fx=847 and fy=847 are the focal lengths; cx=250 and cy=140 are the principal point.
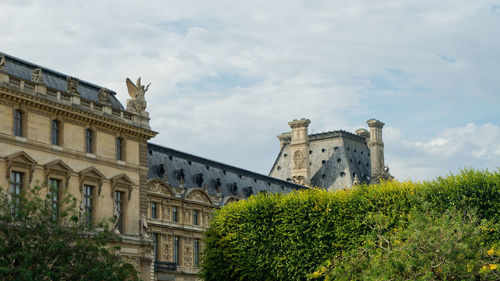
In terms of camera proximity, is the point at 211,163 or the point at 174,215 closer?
the point at 174,215

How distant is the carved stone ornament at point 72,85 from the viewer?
172 ft

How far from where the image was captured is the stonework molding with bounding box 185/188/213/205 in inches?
3059

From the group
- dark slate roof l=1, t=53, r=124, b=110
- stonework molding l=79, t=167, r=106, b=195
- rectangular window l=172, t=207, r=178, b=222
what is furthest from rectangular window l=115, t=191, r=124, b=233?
rectangular window l=172, t=207, r=178, b=222

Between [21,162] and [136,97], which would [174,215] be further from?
[21,162]

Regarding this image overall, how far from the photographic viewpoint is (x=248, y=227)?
1885 inches

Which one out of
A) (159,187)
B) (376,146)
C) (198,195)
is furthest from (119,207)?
(376,146)

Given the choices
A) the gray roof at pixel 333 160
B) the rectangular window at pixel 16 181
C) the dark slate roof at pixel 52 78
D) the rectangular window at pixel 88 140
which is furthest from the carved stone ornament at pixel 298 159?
the rectangular window at pixel 16 181

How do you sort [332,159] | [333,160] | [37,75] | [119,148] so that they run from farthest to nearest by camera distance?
[332,159]
[333,160]
[119,148]
[37,75]

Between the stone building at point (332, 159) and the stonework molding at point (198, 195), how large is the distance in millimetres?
34364

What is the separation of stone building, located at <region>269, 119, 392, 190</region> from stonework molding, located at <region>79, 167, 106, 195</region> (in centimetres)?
6137

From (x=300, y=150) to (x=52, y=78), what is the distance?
65.2m

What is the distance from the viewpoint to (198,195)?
79.2 m

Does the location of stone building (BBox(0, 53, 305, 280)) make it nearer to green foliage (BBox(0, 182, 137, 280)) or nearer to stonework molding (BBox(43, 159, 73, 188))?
stonework molding (BBox(43, 159, 73, 188))

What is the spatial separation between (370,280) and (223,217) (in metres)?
15.4
